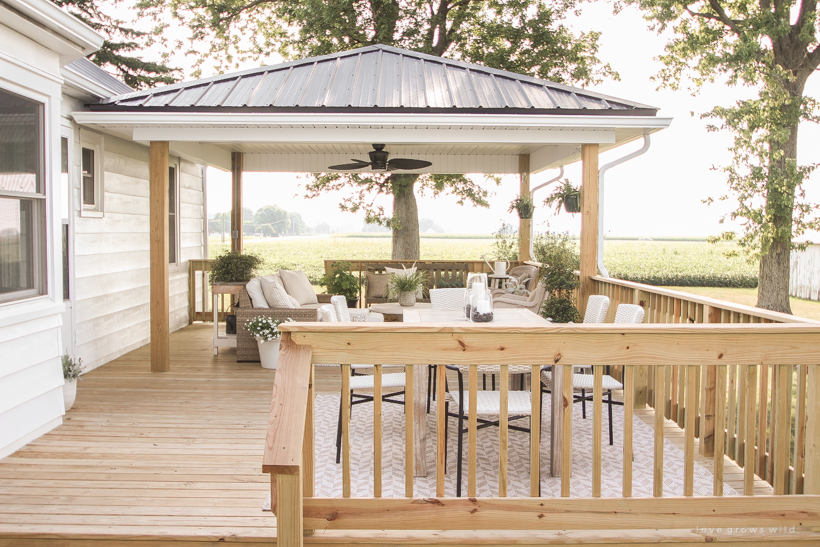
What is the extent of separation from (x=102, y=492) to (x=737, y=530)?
298cm

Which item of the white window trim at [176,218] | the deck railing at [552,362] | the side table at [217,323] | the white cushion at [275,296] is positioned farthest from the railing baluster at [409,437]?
the white window trim at [176,218]

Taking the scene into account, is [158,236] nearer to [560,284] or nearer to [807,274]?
[560,284]

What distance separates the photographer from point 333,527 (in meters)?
2.19

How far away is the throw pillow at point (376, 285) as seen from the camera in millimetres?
9266

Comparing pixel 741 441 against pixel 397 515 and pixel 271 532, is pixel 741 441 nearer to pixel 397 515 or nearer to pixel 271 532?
pixel 397 515

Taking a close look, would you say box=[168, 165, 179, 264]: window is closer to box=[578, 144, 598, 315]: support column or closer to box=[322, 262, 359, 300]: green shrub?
box=[322, 262, 359, 300]: green shrub

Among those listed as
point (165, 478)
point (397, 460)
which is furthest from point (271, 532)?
point (397, 460)

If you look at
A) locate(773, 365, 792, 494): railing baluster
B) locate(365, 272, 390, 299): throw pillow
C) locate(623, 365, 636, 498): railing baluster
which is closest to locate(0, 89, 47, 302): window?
locate(623, 365, 636, 498): railing baluster

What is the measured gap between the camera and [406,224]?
41.8 ft

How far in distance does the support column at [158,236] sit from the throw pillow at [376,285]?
147 inches

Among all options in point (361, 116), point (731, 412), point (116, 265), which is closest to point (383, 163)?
point (361, 116)

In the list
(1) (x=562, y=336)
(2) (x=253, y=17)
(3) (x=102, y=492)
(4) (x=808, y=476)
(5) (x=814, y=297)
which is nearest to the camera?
(1) (x=562, y=336)

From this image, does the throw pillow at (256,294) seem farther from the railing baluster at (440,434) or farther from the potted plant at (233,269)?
the railing baluster at (440,434)

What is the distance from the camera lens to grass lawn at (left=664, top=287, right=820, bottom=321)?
13.9 meters
